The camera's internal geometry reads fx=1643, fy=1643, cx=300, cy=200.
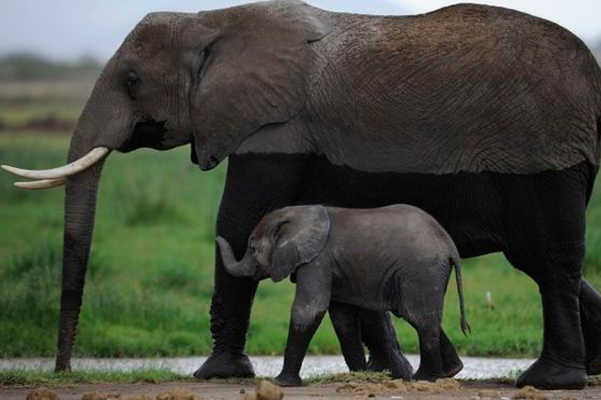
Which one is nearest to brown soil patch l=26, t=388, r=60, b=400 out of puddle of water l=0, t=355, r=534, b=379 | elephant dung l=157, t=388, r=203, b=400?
elephant dung l=157, t=388, r=203, b=400

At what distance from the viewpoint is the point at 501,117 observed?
879 cm

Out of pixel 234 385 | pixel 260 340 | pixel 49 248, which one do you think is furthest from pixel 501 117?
pixel 49 248

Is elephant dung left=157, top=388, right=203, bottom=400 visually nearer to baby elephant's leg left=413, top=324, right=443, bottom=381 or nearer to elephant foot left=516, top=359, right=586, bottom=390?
baby elephant's leg left=413, top=324, right=443, bottom=381

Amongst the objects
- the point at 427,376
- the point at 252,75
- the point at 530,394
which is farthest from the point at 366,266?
the point at 252,75

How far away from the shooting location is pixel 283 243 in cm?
868

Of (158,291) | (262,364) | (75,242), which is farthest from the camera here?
(158,291)

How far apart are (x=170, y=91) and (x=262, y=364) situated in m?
2.69

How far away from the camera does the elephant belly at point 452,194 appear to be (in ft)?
29.1

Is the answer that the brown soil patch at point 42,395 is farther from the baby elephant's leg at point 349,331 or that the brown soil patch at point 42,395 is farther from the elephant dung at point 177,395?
the baby elephant's leg at point 349,331

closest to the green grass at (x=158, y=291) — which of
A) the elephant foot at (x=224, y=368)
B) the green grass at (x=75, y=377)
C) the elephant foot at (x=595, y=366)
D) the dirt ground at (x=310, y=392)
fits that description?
the elephant foot at (x=595, y=366)

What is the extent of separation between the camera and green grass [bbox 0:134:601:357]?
39.9ft

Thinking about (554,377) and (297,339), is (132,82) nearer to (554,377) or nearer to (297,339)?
(297,339)

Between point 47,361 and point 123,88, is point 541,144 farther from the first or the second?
point 47,361

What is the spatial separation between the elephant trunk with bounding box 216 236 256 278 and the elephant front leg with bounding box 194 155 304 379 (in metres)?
0.16
